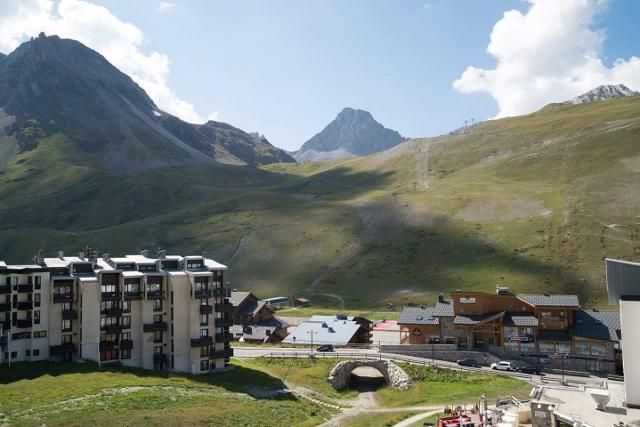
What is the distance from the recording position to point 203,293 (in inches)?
3300

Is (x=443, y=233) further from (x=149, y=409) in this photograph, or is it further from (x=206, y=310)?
(x=149, y=409)

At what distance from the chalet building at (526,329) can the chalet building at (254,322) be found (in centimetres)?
2616

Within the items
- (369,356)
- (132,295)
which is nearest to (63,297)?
(132,295)

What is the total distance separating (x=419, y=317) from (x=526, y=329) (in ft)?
62.3

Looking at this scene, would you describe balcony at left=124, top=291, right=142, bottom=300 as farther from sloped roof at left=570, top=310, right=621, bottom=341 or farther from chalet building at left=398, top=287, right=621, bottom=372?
sloped roof at left=570, top=310, right=621, bottom=341

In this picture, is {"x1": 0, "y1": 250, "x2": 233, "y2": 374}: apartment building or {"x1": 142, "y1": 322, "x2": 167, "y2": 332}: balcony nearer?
{"x1": 0, "y1": 250, "x2": 233, "y2": 374}: apartment building

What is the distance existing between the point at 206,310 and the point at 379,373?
3389 centimetres

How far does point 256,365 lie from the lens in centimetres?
9044

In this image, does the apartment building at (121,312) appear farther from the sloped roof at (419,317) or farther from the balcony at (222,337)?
the sloped roof at (419,317)

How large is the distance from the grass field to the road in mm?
17232

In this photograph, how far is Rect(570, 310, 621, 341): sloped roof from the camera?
91.8m

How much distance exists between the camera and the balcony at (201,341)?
81.4m

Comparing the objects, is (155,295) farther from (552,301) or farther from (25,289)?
(552,301)

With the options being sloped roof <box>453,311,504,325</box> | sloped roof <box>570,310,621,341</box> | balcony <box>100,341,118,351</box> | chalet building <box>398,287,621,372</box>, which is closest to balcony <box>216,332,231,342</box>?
balcony <box>100,341,118,351</box>
